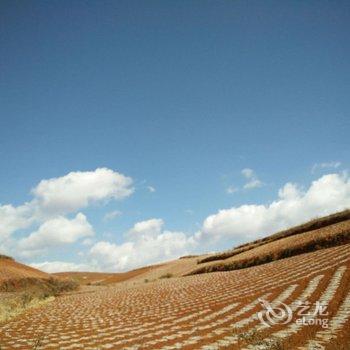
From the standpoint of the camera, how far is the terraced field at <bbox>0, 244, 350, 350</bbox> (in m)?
8.36

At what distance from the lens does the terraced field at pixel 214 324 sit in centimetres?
836

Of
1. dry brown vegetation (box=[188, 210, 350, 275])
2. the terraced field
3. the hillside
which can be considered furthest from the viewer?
the hillside

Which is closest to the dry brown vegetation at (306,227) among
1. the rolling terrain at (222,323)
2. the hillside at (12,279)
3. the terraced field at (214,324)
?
the rolling terrain at (222,323)

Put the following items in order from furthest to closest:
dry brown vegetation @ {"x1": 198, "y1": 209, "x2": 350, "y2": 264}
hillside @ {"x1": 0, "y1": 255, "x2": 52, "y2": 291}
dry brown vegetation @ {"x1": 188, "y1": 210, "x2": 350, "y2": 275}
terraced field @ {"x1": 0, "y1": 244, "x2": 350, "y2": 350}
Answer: dry brown vegetation @ {"x1": 198, "y1": 209, "x2": 350, "y2": 264} → hillside @ {"x1": 0, "y1": 255, "x2": 52, "y2": 291} → dry brown vegetation @ {"x1": 188, "y1": 210, "x2": 350, "y2": 275} → terraced field @ {"x1": 0, "y1": 244, "x2": 350, "y2": 350}

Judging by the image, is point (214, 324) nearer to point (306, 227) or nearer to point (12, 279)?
point (12, 279)

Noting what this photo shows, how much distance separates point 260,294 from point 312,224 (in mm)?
21759

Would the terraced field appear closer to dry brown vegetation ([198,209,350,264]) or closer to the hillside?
dry brown vegetation ([198,209,350,264])

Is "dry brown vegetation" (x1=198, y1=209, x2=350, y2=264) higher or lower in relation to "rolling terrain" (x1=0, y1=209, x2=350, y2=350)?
higher

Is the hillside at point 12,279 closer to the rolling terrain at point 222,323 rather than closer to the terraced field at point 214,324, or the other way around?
the rolling terrain at point 222,323

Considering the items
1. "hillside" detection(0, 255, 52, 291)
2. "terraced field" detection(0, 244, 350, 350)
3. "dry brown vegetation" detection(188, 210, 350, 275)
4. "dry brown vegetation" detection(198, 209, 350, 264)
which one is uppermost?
"hillside" detection(0, 255, 52, 291)

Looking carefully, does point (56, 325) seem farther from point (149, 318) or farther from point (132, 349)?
point (132, 349)

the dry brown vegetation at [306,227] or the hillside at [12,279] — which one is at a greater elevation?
the hillside at [12,279]

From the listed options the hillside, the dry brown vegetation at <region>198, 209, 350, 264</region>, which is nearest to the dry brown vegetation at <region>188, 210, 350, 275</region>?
the dry brown vegetation at <region>198, 209, 350, 264</region>

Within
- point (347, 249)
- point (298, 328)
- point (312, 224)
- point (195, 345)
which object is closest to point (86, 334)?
point (195, 345)
